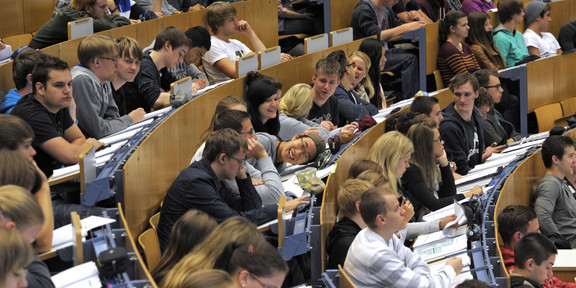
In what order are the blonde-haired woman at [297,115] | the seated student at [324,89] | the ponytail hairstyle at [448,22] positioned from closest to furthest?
the blonde-haired woman at [297,115] < the seated student at [324,89] < the ponytail hairstyle at [448,22]

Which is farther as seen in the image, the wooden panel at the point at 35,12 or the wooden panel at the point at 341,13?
the wooden panel at the point at 341,13

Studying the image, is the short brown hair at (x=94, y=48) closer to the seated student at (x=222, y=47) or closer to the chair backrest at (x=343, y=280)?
the seated student at (x=222, y=47)

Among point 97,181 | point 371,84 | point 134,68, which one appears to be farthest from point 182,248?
point 371,84

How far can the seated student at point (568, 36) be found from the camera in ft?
24.8

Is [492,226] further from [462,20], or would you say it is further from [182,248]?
[462,20]

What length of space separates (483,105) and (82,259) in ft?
12.4

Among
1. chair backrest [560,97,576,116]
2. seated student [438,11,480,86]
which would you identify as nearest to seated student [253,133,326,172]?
seated student [438,11,480,86]

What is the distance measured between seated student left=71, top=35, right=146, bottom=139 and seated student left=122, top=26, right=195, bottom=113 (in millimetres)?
457

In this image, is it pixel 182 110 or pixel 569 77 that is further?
pixel 569 77

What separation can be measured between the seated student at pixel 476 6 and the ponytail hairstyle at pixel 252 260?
5.49 metres

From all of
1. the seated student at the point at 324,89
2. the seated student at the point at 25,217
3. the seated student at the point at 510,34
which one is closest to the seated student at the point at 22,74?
the seated student at the point at 25,217

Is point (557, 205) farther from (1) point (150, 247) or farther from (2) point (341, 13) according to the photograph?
(2) point (341, 13)

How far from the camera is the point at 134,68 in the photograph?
4.04m

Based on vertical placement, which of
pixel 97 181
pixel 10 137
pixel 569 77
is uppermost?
pixel 10 137
